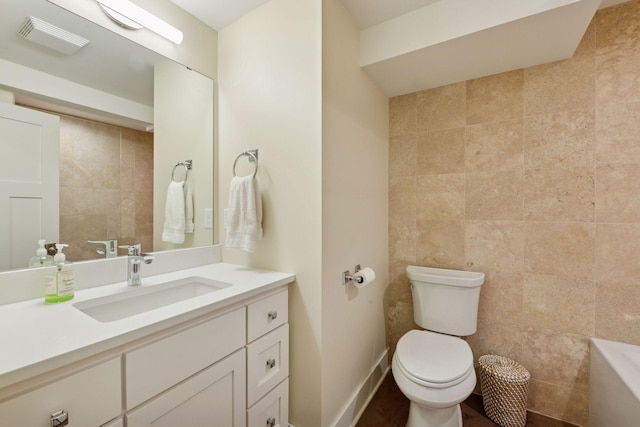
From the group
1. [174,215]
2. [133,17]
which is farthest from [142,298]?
[133,17]

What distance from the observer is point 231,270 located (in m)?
1.45

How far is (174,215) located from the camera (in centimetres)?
149

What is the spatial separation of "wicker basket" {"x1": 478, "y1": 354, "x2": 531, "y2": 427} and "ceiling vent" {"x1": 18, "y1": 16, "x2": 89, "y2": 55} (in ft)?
8.73

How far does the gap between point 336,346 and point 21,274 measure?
4.35 feet

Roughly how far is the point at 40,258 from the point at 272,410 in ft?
3.75

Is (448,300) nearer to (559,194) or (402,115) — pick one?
(559,194)

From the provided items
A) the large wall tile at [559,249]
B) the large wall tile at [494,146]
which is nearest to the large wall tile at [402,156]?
the large wall tile at [494,146]

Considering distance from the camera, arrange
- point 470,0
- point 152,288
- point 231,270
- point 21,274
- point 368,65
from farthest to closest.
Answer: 1. point 368,65
2. point 231,270
3. point 470,0
4. point 152,288
5. point 21,274

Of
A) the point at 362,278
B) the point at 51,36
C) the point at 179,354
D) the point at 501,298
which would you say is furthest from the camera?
the point at 501,298

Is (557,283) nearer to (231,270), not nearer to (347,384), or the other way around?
(347,384)

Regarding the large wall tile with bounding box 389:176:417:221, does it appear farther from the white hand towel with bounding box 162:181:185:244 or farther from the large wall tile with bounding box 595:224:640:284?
the white hand towel with bounding box 162:181:185:244

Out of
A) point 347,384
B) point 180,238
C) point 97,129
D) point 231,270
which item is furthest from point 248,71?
point 347,384

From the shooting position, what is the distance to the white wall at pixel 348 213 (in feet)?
4.27

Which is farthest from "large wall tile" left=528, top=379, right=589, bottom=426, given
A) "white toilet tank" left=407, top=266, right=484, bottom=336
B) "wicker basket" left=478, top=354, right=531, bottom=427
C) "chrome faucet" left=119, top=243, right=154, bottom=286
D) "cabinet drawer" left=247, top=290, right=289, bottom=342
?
"chrome faucet" left=119, top=243, right=154, bottom=286
